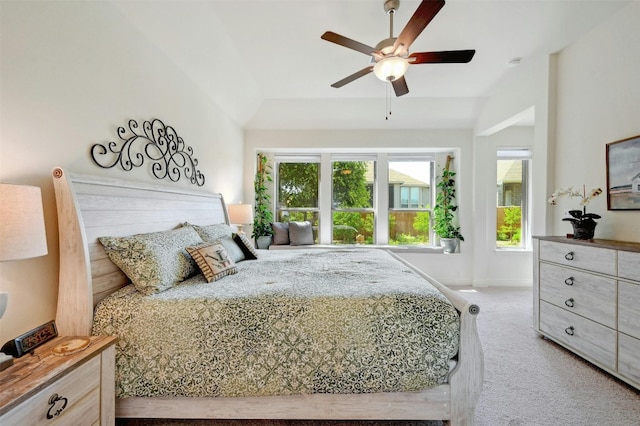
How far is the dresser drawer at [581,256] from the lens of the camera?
192 centimetres

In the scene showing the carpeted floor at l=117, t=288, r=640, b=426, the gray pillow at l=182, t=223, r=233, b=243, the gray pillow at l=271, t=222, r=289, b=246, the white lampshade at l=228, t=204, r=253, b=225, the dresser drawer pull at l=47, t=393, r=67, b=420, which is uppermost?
the white lampshade at l=228, t=204, r=253, b=225

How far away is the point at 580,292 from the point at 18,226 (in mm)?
3447

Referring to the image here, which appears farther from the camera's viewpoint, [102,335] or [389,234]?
[389,234]

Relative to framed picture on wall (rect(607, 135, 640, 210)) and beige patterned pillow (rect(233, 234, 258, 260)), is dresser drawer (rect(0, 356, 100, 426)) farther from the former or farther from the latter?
framed picture on wall (rect(607, 135, 640, 210))

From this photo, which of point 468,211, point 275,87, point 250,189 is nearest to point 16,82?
point 275,87

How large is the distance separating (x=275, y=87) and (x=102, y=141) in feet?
7.57

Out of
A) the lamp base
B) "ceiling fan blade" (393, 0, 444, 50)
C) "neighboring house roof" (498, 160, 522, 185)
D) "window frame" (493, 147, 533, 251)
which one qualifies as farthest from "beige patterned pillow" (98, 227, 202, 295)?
"neighboring house roof" (498, 160, 522, 185)

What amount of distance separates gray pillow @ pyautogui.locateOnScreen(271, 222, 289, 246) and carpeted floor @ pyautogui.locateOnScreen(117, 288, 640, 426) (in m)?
3.04

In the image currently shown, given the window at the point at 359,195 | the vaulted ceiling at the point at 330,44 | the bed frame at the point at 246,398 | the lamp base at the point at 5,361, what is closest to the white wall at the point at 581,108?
the vaulted ceiling at the point at 330,44

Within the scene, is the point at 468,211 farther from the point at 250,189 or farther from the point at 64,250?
the point at 64,250

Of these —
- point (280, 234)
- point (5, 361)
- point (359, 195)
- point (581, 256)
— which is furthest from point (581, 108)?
point (5, 361)

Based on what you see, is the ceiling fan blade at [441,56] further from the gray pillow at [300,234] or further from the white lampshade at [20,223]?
the gray pillow at [300,234]

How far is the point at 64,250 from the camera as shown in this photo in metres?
1.38

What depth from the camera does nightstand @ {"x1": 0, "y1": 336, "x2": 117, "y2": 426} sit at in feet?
2.97
